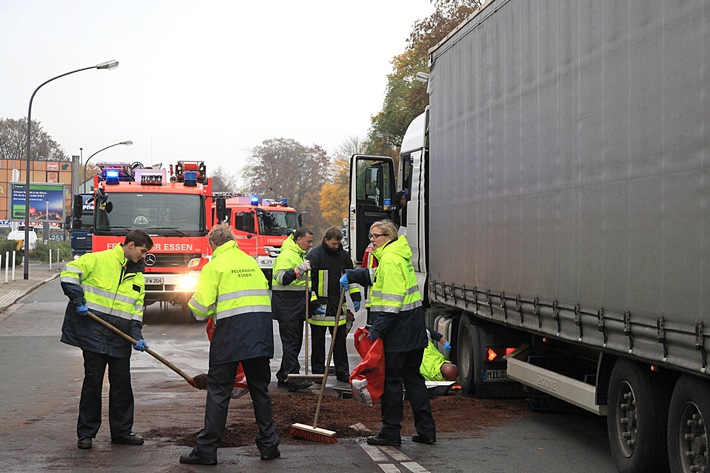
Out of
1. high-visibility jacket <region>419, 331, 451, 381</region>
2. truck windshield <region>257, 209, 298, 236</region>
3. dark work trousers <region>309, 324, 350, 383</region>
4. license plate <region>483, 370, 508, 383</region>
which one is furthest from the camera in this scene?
truck windshield <region>257, 209, 298, 236</region>

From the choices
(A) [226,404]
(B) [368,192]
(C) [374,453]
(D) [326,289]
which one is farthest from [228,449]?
(B) [368,192]

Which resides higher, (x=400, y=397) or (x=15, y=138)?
(x=15, y=138)

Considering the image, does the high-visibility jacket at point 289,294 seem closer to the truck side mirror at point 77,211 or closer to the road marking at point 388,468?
the road marking at point 388,468

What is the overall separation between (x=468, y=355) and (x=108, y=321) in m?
4.43

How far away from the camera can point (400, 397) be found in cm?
872

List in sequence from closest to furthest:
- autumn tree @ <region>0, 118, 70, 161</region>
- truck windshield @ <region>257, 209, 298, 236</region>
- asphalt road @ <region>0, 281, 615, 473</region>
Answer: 1. asphalt road @ <region>0, 281, 615, 473</region>
2. truck windshield @ <region>257, 209, 298, 236</region>
3. autumn tree @ <region>0, 118, 70, 161</region>

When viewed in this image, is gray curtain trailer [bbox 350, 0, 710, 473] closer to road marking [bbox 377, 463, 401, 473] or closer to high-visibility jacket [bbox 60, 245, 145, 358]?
road marking [bbox 377, 463, 401, 473]

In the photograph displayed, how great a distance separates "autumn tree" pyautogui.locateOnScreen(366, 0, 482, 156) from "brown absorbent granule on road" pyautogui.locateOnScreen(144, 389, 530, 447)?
39.0 metres

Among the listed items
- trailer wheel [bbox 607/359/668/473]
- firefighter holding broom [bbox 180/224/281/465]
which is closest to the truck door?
firefighter holding broom [bbox 180/224/281/465]

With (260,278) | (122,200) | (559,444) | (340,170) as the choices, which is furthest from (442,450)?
(340,170)

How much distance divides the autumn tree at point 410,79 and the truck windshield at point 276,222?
14403 millimetres

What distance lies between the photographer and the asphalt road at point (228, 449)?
7777 millimetres

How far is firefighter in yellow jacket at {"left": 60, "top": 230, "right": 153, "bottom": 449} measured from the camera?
8609 millimetres

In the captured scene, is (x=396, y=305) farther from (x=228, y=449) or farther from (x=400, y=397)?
(x=228, y=449)
